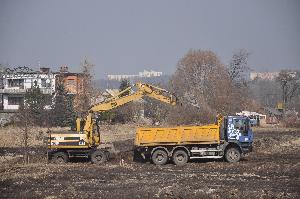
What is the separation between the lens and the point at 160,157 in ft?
89.9

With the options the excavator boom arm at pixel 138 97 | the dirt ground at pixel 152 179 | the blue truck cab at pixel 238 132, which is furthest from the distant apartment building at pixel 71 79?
the blue truck cab at pixel 238 132

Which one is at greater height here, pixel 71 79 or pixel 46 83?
pixel 71 79

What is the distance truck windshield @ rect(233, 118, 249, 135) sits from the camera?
27750 millimetres

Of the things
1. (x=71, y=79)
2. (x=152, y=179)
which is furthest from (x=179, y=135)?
(x=71, y=79)

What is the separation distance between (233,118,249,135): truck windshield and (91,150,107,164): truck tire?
808cm

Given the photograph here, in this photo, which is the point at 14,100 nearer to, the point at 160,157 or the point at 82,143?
the point at 82,143

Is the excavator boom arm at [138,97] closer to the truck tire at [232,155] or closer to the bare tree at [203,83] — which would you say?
the truck tire at [232,155]

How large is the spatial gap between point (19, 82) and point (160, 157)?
172 ft

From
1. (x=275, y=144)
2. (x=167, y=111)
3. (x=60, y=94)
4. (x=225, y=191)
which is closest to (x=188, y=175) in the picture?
(x=225, y=191)

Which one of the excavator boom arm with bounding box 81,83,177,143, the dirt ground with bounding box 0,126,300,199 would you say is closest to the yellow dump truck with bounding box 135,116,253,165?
the dirt ground with bounding box 0,126,300,199

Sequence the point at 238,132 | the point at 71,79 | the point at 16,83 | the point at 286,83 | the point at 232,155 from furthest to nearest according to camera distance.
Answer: the point at 286,83 < the point at 71,79 < the point at 16,83 < the point at 238,132 < the point at 232,155

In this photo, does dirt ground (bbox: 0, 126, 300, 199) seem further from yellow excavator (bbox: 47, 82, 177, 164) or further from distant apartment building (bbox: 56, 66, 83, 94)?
distant apartment building (bbox: 56, 66, 83, 94)

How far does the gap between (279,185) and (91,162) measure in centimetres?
1225


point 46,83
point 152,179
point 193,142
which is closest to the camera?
point 152,179
